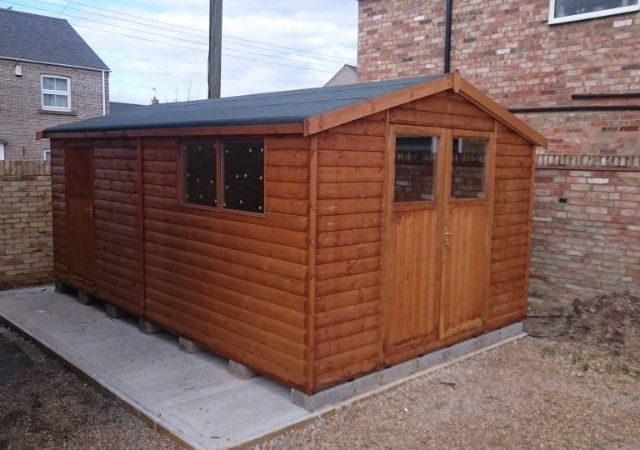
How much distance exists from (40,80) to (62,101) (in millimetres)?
1254

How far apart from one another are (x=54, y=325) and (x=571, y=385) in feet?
18.9

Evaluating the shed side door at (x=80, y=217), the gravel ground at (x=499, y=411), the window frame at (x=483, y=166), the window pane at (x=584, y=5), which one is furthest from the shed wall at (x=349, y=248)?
the window pane at (x=584, y=5)

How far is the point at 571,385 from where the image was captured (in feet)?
18.1

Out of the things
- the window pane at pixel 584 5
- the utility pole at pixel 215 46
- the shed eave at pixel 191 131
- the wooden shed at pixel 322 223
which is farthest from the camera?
the utility pole at pixel 215 46

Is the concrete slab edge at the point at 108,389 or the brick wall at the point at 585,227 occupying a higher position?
the brick wall at the point at 585,227

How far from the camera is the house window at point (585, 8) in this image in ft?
24.8

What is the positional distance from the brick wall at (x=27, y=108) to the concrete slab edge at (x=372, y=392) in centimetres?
2246

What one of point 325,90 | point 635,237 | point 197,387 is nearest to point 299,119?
point 325,90

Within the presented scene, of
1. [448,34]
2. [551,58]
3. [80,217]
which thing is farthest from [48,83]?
[551,58]

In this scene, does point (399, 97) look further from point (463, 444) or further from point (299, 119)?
point (463, 444)

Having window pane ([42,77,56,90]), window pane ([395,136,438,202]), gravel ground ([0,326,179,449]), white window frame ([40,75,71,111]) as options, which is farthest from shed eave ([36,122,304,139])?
window pane ([42,77,56,90])

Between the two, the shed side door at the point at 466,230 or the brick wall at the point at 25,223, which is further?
the brick wall at the point at 25,223

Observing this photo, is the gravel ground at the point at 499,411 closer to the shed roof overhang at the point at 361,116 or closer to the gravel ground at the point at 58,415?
the gravel ground at the point at 58,415

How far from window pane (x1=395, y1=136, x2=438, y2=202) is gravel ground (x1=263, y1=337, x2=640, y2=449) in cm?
179
